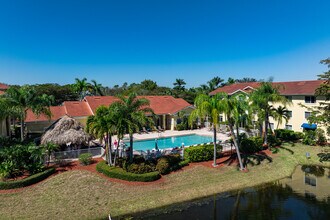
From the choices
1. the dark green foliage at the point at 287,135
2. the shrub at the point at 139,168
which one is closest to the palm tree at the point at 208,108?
the shrub at the point at 139,168

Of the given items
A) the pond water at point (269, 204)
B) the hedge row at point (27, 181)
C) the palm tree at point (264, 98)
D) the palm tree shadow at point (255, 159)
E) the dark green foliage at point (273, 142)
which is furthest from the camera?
the dark green foliage at point (273, 142)

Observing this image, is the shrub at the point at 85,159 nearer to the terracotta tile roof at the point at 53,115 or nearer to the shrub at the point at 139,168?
the shrub at the point at 139,168

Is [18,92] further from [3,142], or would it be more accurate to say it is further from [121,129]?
[121,129]

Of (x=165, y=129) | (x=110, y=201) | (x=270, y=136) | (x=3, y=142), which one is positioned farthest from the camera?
(x=165, y=129)

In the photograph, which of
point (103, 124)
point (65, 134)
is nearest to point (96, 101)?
point (65, 134)

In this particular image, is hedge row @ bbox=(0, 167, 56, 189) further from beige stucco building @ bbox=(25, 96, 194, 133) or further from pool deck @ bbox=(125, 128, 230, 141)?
beige stucco building @ bbox=(25, 96, 194, 133)

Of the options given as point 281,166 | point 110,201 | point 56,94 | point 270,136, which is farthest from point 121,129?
point 56,94

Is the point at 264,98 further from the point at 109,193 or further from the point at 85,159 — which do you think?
the point at 85,159

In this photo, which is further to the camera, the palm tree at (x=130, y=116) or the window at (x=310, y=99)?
the window at (x=310, y=99)
